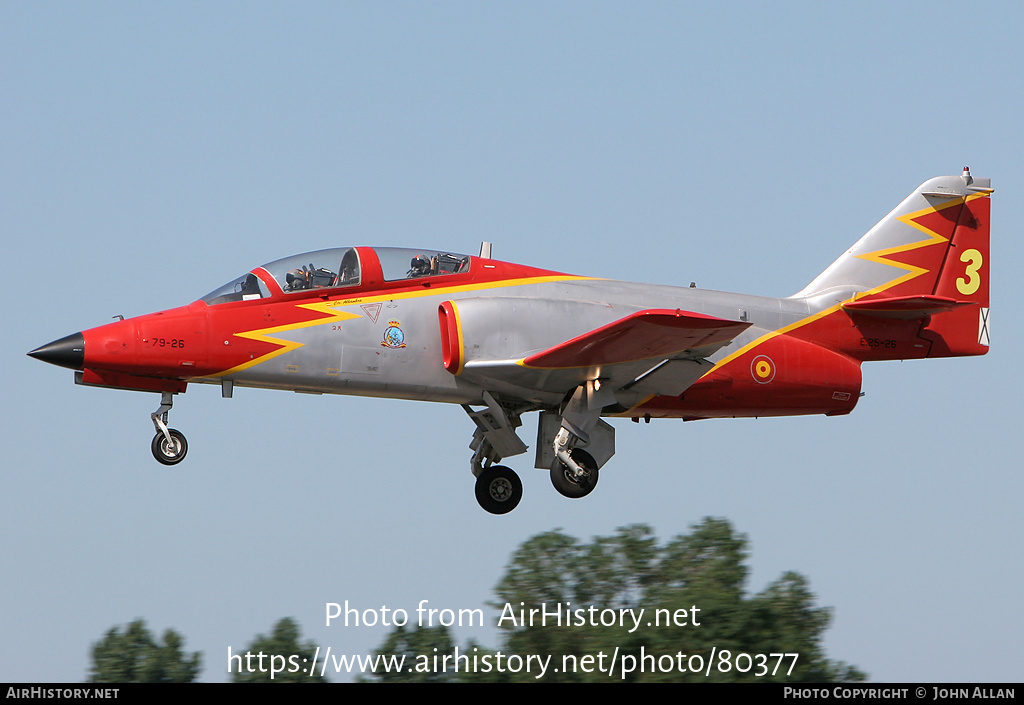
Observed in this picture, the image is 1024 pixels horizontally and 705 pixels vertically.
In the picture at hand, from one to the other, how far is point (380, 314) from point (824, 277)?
7.15 metres

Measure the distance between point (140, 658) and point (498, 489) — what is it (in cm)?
1398

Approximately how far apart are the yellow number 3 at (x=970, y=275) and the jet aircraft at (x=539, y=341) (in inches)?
1.0

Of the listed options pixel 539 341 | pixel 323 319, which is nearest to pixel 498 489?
pixel 539 341

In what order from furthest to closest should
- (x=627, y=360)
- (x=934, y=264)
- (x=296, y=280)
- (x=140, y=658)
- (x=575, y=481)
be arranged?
(x=140, y=658) < (x=934, y=264) < (x=575, y=481) < (x=627, y=360) < (x=296, y=280)

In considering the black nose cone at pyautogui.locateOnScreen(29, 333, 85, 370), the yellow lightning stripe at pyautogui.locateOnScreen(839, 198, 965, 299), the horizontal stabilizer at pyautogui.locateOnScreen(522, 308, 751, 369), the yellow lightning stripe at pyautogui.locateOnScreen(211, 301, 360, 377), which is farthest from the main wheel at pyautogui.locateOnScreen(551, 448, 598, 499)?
the black nose cone at pyautogui.locateOnScreen(29, 333, 85, 370)

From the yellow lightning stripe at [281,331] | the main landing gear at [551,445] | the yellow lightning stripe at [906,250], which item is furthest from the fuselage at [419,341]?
the yellow lightning stripe at [906,250]

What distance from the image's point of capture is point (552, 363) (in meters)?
16.2

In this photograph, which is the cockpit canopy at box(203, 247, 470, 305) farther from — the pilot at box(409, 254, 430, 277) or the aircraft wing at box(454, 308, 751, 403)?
the aircraft wing at box(454, 308, 751, 403)

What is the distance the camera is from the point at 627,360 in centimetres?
1642

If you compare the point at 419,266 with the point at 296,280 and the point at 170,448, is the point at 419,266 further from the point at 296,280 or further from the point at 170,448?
the point at 170,448

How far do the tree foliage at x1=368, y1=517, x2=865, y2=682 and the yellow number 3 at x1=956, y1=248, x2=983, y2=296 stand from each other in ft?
22.6

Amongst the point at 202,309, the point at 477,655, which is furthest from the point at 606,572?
the point at 202,309

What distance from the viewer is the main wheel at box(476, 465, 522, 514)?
1773 centimetres

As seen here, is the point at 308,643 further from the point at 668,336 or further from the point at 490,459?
the point at 668,336
